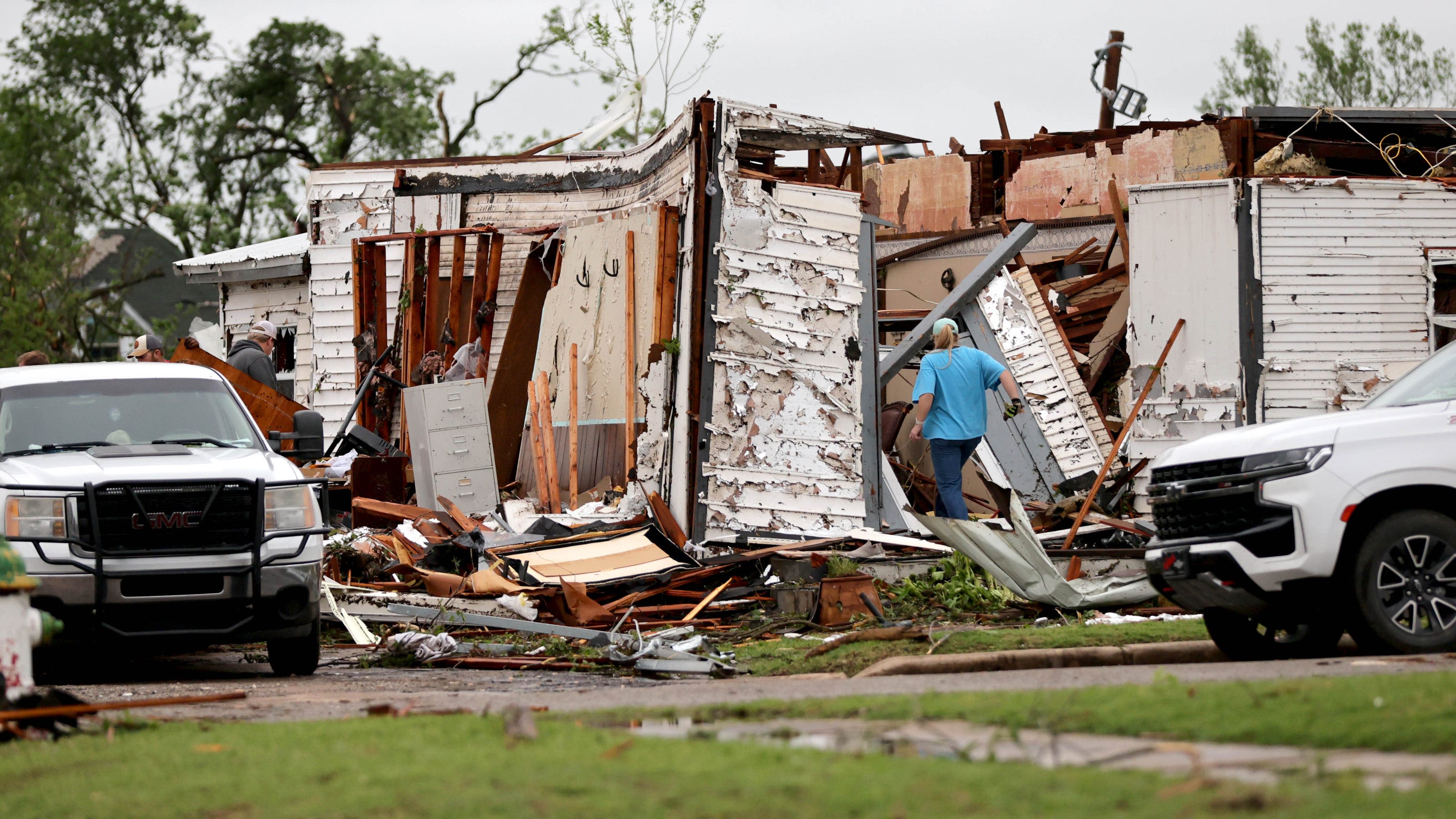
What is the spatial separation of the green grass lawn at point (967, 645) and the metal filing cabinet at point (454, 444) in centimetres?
524

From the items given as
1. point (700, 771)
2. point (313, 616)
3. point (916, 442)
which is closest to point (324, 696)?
point (313, 616)

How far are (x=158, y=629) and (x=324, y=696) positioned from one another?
1.39 metres

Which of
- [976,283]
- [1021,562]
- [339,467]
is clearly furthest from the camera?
[339,467]

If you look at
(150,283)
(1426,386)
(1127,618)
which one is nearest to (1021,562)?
(1127,618)

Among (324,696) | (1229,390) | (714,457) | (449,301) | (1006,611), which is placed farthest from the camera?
(449,301)

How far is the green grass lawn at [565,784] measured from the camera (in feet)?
13.6

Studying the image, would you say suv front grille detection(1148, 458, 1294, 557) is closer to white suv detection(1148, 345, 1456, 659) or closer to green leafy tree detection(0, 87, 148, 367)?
white suv detection(1148, 345, 1456, 659)

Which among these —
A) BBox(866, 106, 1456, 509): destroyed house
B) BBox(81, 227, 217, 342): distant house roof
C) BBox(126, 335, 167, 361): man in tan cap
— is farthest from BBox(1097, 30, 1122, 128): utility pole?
BBox(81, 227, 217, 342): distant house roof

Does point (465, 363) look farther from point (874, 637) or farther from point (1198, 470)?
point (1198, 470)

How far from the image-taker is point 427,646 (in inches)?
388

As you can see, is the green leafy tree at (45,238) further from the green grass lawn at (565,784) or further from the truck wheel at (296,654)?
the green grass lawn at (565,784)

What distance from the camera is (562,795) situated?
4.54m

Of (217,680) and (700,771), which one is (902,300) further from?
(700,771)

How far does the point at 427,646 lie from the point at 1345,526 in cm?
540
